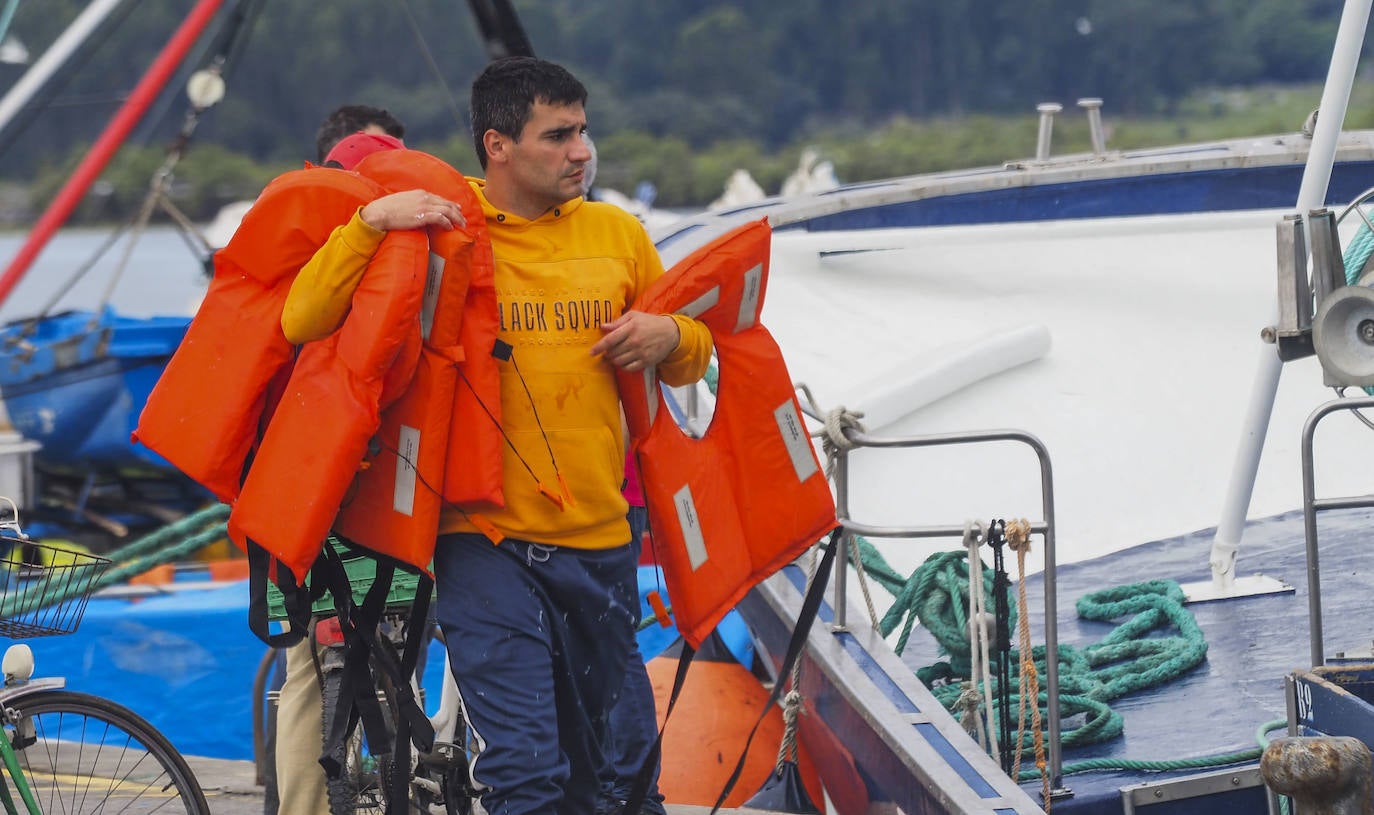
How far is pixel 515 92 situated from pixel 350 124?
1.45 m

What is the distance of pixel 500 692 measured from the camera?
111 inches

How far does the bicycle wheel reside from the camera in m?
3.41

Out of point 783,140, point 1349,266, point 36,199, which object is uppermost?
point 783,140

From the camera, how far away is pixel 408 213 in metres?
2.72

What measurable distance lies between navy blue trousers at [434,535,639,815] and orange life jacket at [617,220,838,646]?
0.15 metres

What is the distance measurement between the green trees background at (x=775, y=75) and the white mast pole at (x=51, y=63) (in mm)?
48244

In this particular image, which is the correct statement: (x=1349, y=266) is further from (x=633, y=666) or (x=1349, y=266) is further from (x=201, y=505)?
(x=201, y=505)

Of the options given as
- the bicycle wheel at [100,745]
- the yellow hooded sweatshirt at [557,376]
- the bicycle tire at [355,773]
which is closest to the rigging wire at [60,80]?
the bicycle wheel at [100,745]

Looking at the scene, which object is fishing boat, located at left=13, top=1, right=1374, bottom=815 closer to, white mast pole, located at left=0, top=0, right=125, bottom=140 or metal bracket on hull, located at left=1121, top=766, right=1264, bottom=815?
metal bracket on hull, located at left=1121, top=766, right=1264, bottom=815

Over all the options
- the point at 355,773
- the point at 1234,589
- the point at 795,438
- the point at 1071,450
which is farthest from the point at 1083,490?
the point at 355,773

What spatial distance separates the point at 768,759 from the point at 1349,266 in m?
2.34

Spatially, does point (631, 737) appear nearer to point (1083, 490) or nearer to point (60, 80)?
point (1083, 490)

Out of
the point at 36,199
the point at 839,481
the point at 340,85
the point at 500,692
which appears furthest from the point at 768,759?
the point at 340,85

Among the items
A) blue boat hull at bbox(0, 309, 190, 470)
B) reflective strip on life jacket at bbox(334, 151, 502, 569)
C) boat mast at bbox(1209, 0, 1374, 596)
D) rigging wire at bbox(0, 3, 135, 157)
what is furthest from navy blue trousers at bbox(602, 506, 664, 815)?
blue boat hull at bbox(0, 309, 190, 470)
